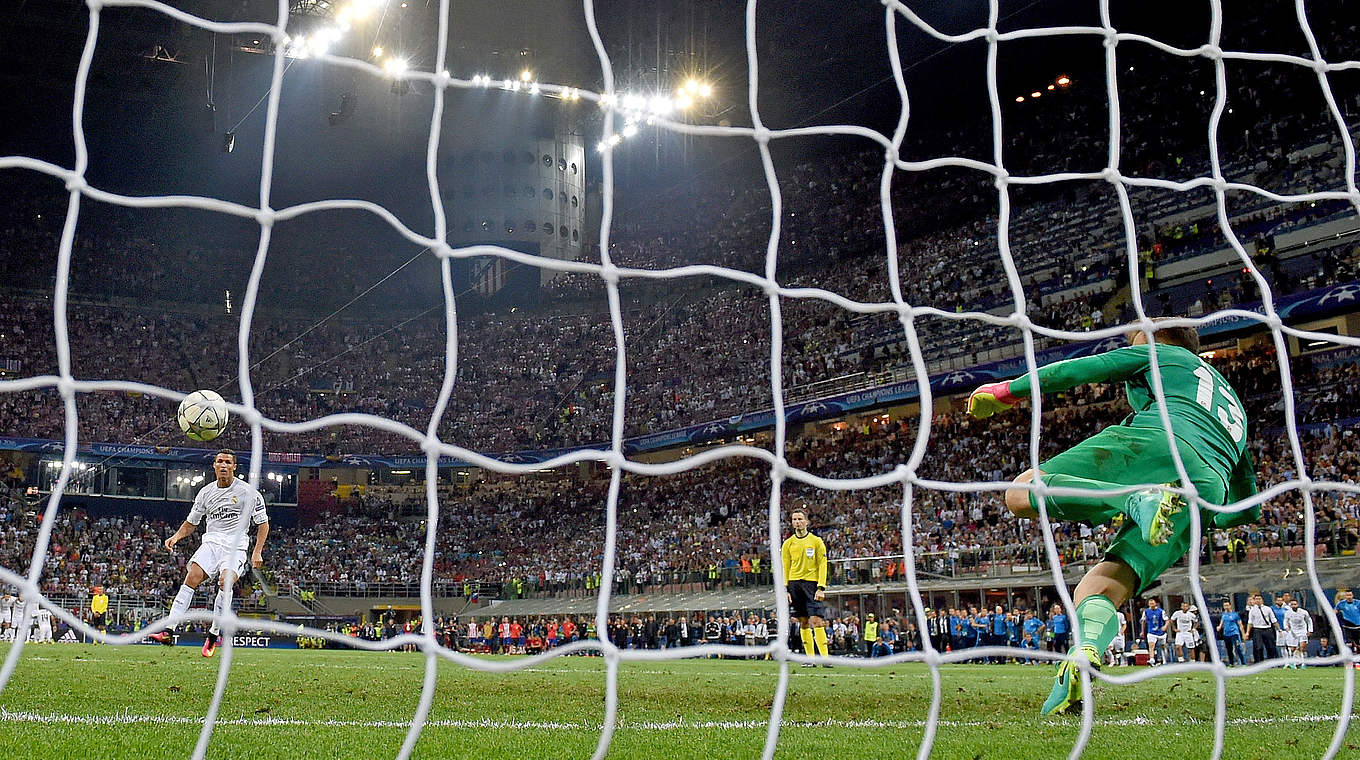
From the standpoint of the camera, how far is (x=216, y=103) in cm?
2869

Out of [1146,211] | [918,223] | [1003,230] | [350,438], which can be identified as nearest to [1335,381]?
[1146,211]

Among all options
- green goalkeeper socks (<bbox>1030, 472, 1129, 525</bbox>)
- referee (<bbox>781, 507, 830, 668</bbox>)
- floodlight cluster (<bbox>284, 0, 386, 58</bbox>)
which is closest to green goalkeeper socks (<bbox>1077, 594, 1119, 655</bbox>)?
green goalkeeper socks (<bbox>1030, 472, 1129, 525</bbox>)

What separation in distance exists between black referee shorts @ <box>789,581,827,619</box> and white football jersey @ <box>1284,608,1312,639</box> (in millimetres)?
7789

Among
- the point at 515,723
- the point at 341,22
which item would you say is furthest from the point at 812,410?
the point at 515,723

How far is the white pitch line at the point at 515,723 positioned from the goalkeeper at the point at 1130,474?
3.40 feet

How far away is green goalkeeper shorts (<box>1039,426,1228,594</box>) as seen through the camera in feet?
11.8

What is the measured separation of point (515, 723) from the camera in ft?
14.3

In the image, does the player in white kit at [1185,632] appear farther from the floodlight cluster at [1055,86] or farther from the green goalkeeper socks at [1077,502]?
the floodlight cluster at [1055,86]

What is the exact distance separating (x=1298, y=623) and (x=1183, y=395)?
490 inches

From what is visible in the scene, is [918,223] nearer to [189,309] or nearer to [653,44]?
[653,44]

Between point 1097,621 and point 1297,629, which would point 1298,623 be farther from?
point 1097,621

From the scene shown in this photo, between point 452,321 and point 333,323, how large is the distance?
39.7 meters

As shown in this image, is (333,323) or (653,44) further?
(333,323)

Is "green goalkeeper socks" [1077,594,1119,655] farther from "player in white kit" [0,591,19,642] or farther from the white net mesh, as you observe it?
"player in white kit" [0,591,19,642]
